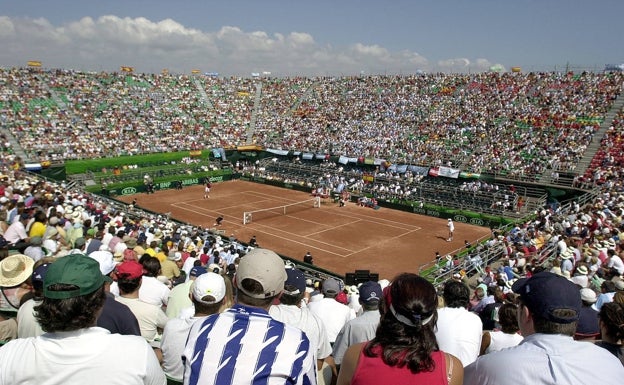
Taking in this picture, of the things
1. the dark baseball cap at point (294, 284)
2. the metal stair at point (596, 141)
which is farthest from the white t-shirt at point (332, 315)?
the metal stair at point (596, 141)

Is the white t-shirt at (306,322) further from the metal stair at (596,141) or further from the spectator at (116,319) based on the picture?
the metal stair at (596,141)

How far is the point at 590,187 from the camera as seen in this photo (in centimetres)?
3391

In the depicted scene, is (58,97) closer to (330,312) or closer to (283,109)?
(283,109)

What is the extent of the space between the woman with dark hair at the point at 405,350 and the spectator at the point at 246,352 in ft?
1.06

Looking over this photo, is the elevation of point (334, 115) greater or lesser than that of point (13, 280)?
lesser

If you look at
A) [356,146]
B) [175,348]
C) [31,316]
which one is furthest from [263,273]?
[356,146]

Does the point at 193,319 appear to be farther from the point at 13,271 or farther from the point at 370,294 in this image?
the point at 13,271

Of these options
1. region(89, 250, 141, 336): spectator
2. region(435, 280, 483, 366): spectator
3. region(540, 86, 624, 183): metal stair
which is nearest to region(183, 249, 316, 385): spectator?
region(89, 250, 141, 336): spectator

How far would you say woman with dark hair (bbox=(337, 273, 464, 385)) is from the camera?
2799 mm

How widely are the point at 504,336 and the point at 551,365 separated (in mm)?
3052

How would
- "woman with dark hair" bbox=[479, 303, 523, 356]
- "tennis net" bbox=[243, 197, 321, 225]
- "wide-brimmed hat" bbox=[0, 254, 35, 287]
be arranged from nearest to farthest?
"wide-brimmed hat" bbox=[0, 254, 35, 287]
"woman with dark hair" bbox=[479, 303, 523, 356]
"tennis net" bbox=[243, 197, 321, 225]

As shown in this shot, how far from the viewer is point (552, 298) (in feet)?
9.89

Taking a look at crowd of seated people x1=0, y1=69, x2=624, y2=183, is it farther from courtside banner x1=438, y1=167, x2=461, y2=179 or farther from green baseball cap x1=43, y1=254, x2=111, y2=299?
green baseball cap x1=43, y1=254, x2=111, y2=299

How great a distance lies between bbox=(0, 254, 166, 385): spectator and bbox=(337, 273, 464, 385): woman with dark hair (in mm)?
1356
